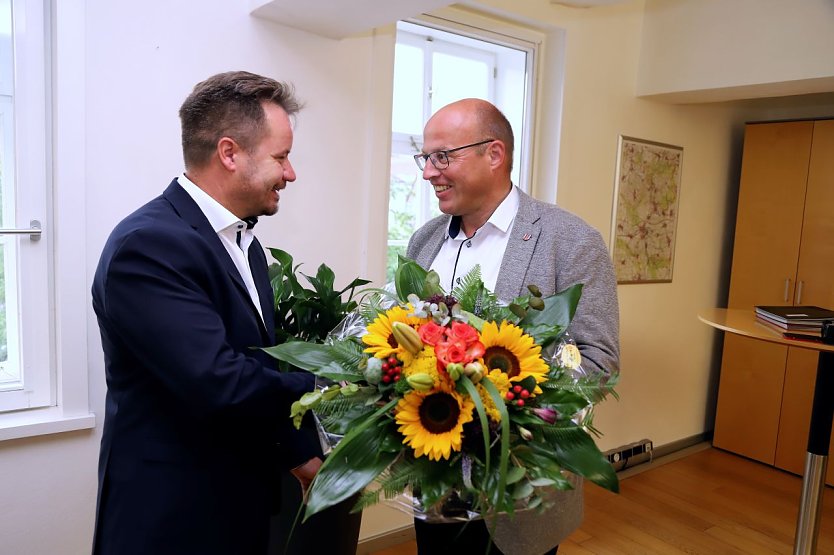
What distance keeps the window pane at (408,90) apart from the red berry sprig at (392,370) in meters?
2.38

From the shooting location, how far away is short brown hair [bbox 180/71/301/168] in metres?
1.52

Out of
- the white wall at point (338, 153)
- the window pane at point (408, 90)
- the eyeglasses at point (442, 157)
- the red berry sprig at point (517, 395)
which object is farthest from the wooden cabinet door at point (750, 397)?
the red berry sprig at point (517, 395)

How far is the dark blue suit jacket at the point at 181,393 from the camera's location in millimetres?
1271

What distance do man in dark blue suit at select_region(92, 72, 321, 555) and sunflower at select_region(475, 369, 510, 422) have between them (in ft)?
1.82

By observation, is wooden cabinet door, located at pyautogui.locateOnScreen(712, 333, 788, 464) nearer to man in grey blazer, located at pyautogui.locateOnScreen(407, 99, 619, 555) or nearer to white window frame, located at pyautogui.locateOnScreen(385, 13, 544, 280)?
white window frame, located at pyautogui.locateOnScreen(385, 13, 544, 280)

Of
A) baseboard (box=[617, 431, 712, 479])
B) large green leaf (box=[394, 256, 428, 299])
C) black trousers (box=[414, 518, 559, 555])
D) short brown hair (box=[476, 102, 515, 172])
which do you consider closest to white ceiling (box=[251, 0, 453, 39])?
short brown hair (box=[476, 102, 515, 172])

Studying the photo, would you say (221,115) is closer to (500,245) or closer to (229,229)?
(229,229)

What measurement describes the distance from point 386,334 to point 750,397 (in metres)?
4.26

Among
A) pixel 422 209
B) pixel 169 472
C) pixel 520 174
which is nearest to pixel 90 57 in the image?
pixel 169 472

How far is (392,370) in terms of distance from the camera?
103 cm

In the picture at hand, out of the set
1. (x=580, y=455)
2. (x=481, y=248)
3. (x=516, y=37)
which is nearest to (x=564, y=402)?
(x=580, y=455)

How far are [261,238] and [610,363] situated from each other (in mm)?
1505

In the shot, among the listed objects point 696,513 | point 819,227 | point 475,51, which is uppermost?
point 475,51

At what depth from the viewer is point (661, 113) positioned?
4.14 meters
